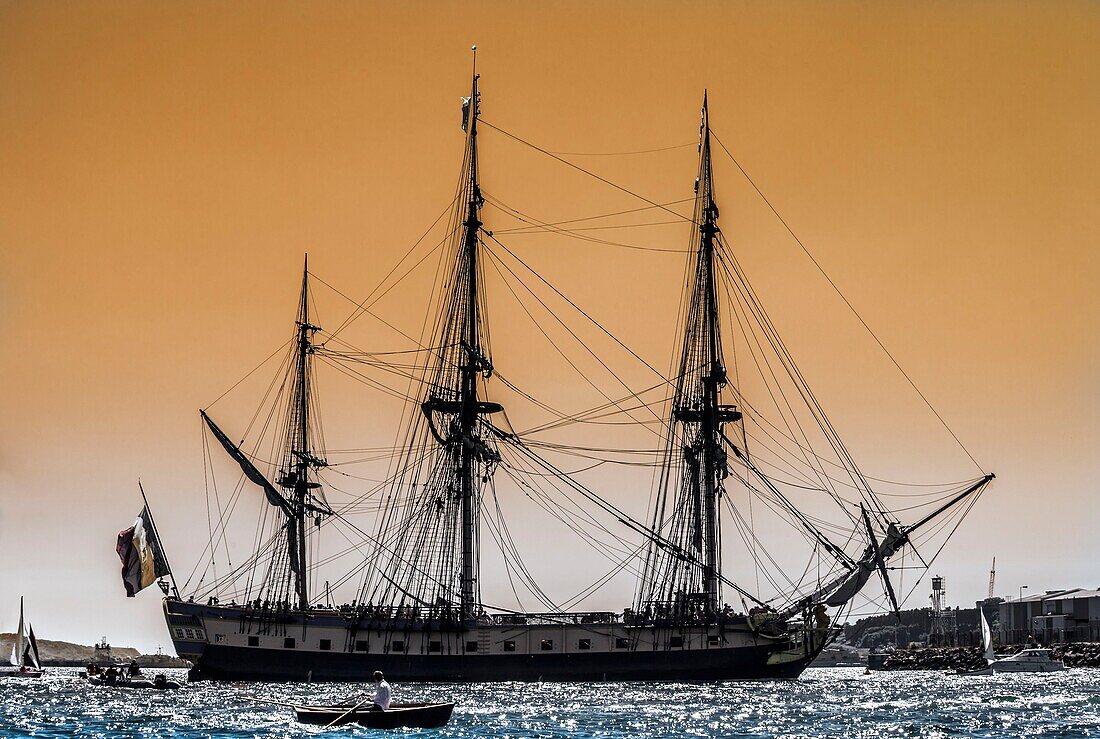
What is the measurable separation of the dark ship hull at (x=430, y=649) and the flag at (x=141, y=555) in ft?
19.6

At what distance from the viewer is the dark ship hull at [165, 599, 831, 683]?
338 ft

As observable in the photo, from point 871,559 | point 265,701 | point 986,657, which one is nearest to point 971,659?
point 986,657

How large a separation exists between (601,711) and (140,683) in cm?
5036

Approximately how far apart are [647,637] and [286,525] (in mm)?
32418

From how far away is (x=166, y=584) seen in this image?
110 m

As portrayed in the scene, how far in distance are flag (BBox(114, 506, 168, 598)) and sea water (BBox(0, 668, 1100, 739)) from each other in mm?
8395

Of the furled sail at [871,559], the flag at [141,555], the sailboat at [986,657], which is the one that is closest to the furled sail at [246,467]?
the flag at [141,555]

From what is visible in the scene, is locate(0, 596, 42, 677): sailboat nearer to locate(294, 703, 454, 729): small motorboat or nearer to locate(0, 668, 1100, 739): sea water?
locate(0, 668, 1100, 739): sea water

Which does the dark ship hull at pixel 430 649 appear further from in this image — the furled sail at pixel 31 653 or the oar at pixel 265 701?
the furled sail at pixel 31 653

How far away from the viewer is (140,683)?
110 metres

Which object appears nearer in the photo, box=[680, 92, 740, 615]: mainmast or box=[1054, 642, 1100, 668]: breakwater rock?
box=[680, 92, 740, 615]: mainmast

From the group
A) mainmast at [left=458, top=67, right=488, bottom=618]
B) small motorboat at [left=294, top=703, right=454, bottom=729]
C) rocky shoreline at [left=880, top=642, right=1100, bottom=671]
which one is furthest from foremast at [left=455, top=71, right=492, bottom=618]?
rocky shoreline at [left=880, top=642, right=1100, bottom=671]

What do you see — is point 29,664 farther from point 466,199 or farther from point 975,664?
point 975,664

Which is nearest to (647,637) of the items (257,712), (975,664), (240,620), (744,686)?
(744,686)
